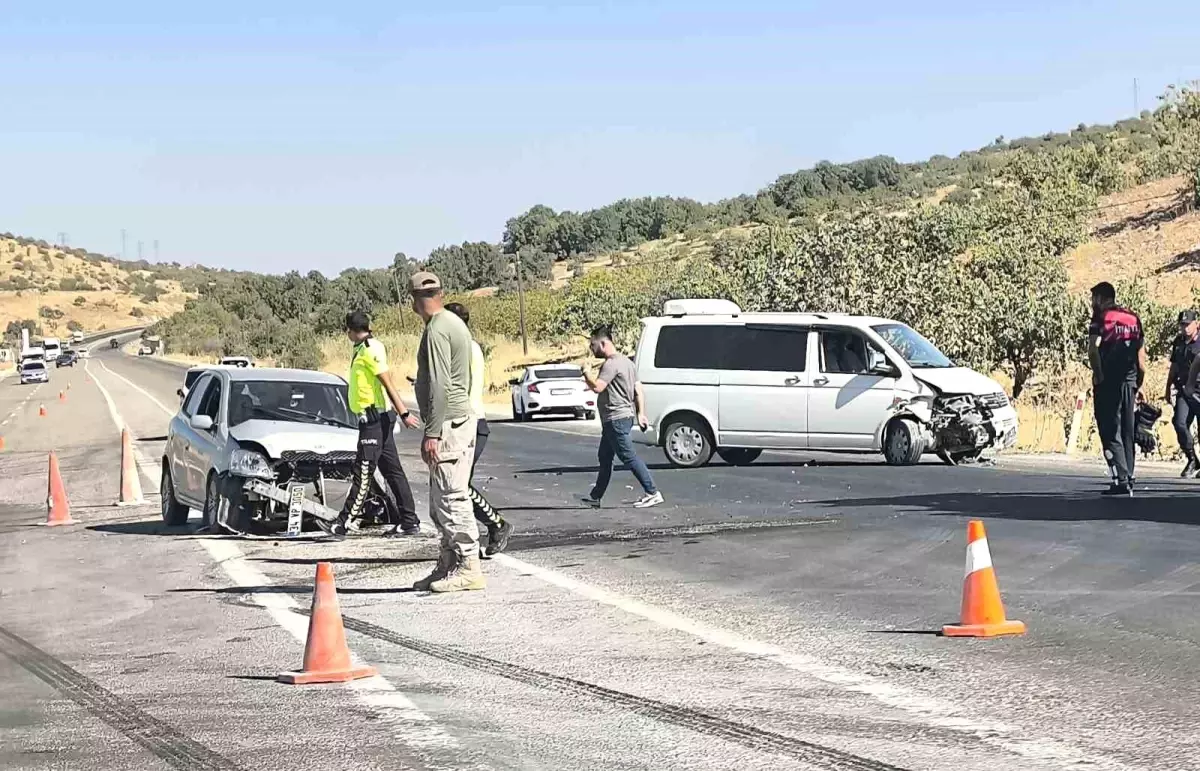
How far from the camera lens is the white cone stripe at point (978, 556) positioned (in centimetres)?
859

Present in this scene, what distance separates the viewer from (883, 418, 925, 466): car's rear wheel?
67.2ft

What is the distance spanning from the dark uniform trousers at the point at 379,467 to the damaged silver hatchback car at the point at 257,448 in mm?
426

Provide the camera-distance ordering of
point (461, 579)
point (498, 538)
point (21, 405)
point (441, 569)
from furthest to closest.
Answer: point (21, 405) → point (498, 538) → point (441, 569) → point (461, 579)

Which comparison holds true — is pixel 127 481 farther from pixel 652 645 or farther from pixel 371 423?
pixel 652 645

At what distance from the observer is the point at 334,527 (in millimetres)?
14398

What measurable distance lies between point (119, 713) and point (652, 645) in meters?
2.78

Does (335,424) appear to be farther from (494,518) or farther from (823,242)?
(823,242)

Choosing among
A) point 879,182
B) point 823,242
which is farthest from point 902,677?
point 879,182

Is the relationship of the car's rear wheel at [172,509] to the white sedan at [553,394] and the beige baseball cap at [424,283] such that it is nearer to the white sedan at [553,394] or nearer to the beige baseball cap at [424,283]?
the beige baseball cap at [424,283]

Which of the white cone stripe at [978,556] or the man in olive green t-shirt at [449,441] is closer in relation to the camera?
the white cone stripe at [978,556]

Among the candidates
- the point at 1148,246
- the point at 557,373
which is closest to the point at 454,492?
the point at 557,373

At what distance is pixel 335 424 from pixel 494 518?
362cm

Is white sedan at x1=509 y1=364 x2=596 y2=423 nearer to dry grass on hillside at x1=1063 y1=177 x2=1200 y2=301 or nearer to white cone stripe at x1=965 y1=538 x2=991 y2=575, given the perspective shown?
dry grass on hillside at x1=1063 y1=177 x2=1200 y2=301

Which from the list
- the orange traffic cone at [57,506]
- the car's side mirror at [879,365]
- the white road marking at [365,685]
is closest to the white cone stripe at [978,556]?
the white road marking at [365,685]
